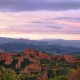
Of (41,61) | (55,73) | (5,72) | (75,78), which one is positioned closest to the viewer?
(75,78)

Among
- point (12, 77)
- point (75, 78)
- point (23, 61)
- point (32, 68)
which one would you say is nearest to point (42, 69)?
point (32, 68)

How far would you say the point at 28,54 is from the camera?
17812cm

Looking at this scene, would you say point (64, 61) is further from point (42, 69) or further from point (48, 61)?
point (42, 69)

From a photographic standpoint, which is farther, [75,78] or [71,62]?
[71,62]

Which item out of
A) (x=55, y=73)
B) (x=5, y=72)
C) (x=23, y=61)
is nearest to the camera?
(x=5, y=72)

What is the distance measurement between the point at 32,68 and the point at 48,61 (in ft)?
86.4

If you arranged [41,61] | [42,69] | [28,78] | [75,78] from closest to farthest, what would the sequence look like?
[75,78] < [28,78] < [42,69] < [41,61]

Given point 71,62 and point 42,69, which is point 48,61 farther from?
point 42,69

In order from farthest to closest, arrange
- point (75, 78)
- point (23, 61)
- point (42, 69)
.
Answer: point (23, 61), point (42, 69), point (75, 78)

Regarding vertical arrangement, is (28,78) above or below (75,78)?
below

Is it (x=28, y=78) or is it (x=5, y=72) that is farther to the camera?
(x=28, y=78)

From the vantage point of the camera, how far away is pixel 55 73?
432ft

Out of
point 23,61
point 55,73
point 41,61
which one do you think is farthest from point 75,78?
point 41,61

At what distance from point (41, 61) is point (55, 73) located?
41.7m
